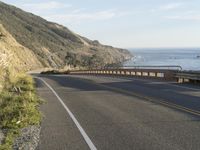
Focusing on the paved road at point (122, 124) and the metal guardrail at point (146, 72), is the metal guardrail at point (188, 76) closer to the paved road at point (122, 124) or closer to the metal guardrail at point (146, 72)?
the metal guardrail at point (146, 72)

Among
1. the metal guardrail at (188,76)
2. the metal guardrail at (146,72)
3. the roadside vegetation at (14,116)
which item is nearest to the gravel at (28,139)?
the roadside vegetation at (14,116)

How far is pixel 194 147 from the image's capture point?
9.76 metres

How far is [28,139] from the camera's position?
11.2 meters

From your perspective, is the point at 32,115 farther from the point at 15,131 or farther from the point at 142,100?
the point at 142,100

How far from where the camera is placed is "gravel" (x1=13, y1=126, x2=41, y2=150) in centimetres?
1027

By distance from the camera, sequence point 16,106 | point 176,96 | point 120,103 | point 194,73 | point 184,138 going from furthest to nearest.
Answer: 1. point 194,73
2. point 176,96
3. point 120,103
4. point 16,106
5. point 184,138

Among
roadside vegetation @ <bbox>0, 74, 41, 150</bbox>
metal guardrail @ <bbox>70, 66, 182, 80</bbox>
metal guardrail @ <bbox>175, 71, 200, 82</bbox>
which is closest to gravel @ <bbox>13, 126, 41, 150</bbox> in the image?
roadside vegetation @ <bbox>0, 74, 41, 150</bbox>

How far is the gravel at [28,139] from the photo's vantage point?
10.3 metres

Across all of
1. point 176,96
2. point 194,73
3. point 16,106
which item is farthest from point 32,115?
point 194,73

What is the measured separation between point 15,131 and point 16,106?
4.46 metres

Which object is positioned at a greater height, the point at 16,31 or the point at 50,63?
the point at 16,31

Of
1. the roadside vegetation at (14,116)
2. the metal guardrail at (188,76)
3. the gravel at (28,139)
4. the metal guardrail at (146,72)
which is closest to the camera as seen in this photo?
the gravel at (28,139)

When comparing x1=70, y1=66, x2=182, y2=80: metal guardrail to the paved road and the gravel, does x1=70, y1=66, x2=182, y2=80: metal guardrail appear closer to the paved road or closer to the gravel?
the paved road

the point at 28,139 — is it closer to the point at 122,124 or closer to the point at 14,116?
the point at 122,124
